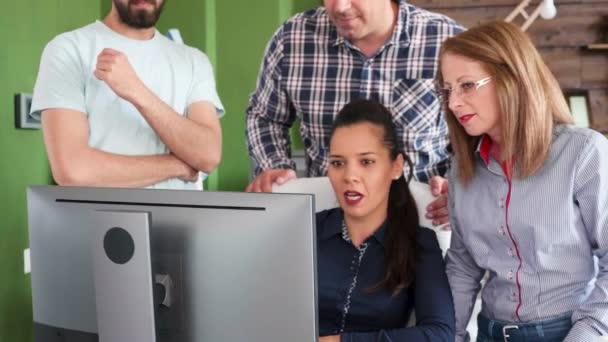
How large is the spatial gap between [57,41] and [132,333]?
102 cm

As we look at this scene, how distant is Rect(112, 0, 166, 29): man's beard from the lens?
1749 mm

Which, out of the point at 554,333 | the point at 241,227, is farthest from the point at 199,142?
the point at 554,333

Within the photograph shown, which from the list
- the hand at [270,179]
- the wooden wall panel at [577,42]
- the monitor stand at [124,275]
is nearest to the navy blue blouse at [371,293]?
the hand at [270,179]

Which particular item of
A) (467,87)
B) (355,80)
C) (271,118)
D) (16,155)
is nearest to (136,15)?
(271,118)

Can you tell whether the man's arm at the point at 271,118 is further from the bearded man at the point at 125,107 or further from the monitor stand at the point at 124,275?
the monitor stand at the point at 124,275

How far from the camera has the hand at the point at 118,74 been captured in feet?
5.15

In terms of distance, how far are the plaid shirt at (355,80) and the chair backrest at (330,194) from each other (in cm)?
23

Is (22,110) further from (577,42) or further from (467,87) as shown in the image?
(577,42)

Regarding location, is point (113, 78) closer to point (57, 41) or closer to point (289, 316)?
point (57, 41)

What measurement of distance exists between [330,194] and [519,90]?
1.96 feet

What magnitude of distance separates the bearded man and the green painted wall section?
→ 3.11ft

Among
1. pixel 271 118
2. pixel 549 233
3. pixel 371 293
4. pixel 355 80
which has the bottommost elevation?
pixel 371 293

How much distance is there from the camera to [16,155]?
263cm

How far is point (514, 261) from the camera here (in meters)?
1.38
